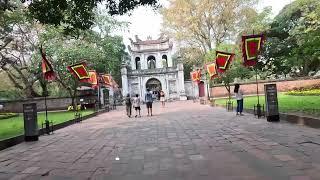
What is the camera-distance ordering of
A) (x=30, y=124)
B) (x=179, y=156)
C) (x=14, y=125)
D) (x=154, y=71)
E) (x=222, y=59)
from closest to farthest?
(x=179, y=156)
(x=30, y=124)
(x=14, y=125)
(x=222, y=59)
(x=154, y=71)

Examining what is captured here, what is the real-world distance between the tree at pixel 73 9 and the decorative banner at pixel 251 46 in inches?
257

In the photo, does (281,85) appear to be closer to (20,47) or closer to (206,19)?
(206,19)

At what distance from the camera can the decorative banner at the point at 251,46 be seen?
1598 cm

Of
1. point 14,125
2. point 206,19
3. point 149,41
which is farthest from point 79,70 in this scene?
point 149,41

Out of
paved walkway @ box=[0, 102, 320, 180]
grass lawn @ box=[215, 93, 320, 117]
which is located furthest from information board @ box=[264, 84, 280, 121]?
paved walkway @ box=[0, 102, 320, 180]

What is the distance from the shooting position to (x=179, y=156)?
8852 mm

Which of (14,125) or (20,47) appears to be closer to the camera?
(14,125)

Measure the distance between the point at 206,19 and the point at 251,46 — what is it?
2764 centimetres

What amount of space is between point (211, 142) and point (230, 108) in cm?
1369

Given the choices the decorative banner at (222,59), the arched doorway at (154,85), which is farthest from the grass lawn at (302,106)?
the arched doorway at (154,85)

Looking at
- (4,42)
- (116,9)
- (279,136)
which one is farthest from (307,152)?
(4,42)

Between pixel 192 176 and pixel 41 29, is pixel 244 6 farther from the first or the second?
pixel 192 176

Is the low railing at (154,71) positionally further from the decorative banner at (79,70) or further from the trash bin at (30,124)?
the trash bin at (30,124)

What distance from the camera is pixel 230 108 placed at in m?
24.1
